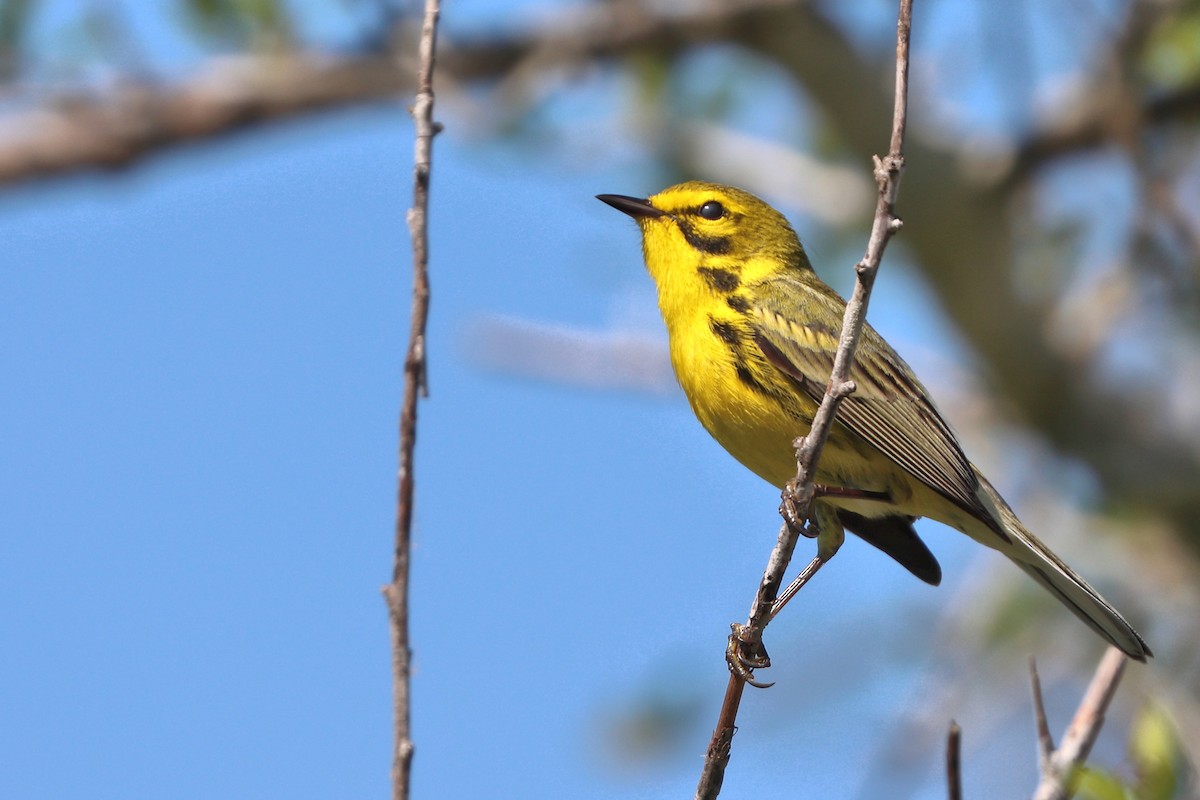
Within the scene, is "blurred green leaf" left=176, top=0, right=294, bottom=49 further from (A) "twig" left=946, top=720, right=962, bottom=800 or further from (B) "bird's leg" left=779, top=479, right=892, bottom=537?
(A) "twig" left=946, top=720, right=962, bottom=800

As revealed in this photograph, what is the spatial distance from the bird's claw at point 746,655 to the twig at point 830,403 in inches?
1.8

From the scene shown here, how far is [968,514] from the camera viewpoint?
4531 millimetres

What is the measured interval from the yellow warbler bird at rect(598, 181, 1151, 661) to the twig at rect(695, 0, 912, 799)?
2.74ft

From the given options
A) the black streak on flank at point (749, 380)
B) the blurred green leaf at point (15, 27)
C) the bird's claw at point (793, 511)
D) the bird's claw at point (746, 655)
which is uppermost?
the blurred green leaf at point (15, 27)

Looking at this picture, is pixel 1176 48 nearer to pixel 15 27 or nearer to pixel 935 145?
pixel 935 145

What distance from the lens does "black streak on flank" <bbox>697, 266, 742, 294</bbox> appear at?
4.87m

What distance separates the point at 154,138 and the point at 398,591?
6865 millimetres

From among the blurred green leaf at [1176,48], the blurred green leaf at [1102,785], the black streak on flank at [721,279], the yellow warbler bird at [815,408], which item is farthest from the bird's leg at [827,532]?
the blurred green leaf at [1176,48]

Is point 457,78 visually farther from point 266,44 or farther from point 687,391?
point 687,391

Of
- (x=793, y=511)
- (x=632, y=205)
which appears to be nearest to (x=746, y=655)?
(x=793, y=511)

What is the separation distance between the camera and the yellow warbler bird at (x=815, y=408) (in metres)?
4.43

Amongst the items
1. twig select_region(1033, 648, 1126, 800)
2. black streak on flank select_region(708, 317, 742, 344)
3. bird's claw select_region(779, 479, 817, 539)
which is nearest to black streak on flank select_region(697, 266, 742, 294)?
black streak on flank select_region(708, 317, 742, 344)

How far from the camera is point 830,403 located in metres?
3.13

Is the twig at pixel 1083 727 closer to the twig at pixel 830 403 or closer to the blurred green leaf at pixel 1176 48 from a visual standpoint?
the twig at pixel 830 403
